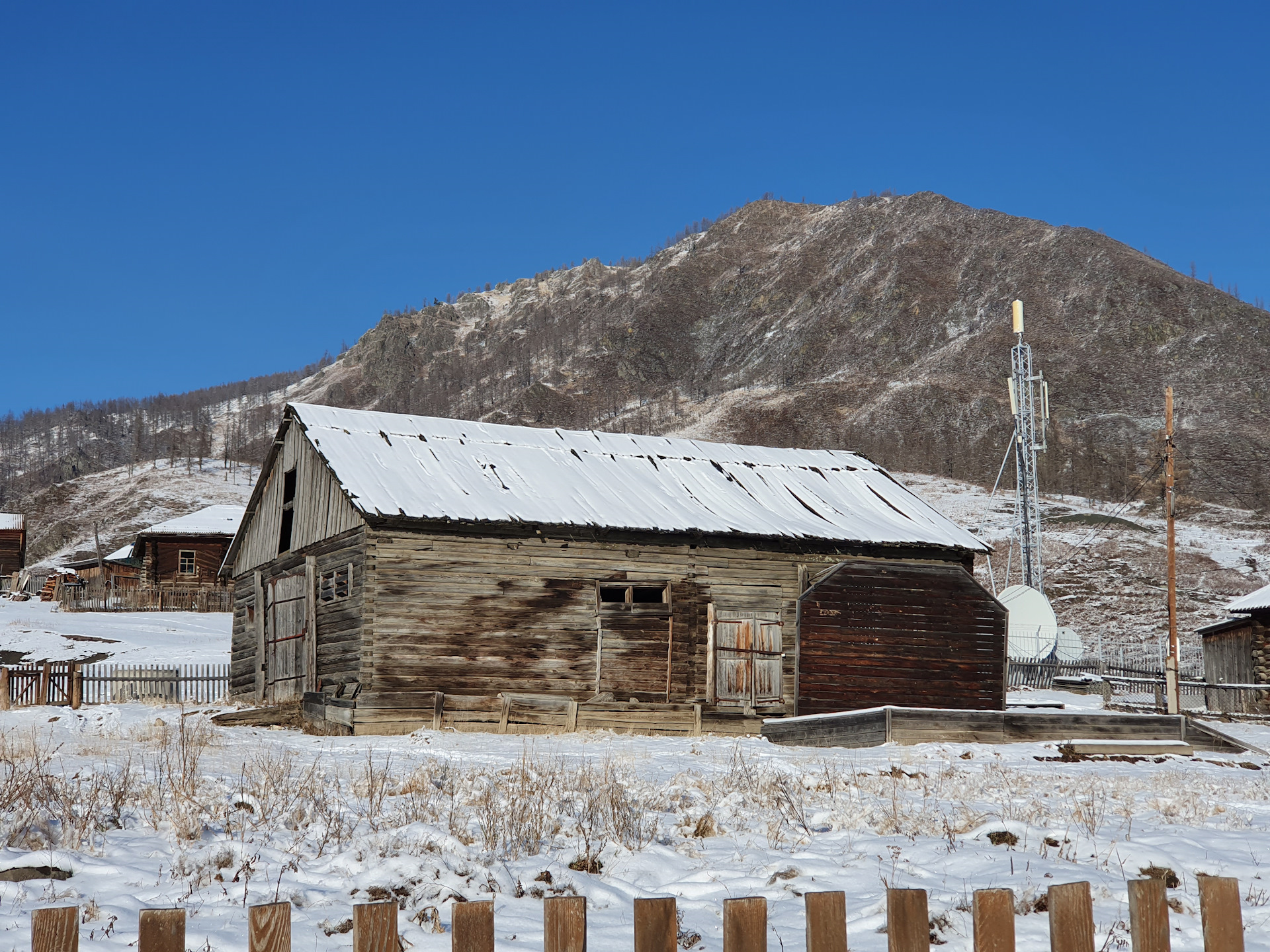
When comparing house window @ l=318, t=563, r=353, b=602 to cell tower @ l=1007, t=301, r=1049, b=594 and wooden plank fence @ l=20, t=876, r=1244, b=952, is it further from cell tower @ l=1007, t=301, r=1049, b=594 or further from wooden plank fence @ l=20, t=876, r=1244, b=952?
cell tower @ l=1007, t=301, r=1049, b=594

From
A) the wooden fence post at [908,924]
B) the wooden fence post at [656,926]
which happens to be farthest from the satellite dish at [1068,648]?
the wooden fence post at [656,926]

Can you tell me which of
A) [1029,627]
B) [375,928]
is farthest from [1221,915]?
[1029,627]

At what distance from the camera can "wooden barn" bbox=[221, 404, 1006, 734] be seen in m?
21.7

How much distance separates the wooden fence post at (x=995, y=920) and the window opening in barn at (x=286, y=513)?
80.1ft

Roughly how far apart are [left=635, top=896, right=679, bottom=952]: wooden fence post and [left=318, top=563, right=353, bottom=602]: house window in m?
19.5

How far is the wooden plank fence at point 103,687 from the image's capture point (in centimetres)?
2594

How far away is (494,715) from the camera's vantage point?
71.2ft

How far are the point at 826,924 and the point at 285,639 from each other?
23786 millimetres

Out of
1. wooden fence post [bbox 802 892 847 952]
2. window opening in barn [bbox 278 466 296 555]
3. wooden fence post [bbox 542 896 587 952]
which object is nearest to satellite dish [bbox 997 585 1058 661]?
window opening in barn [bbox 278 466 296 555]

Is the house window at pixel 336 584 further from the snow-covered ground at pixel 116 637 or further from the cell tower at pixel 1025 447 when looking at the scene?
the cell tower at pixel 1025 447

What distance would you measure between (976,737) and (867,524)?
7987 mm

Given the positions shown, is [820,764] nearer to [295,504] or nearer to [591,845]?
[591,845]

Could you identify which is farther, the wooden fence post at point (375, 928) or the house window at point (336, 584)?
the house window at point (336, 584)

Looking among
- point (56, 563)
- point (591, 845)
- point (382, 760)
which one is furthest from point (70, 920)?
point (56, 563)
